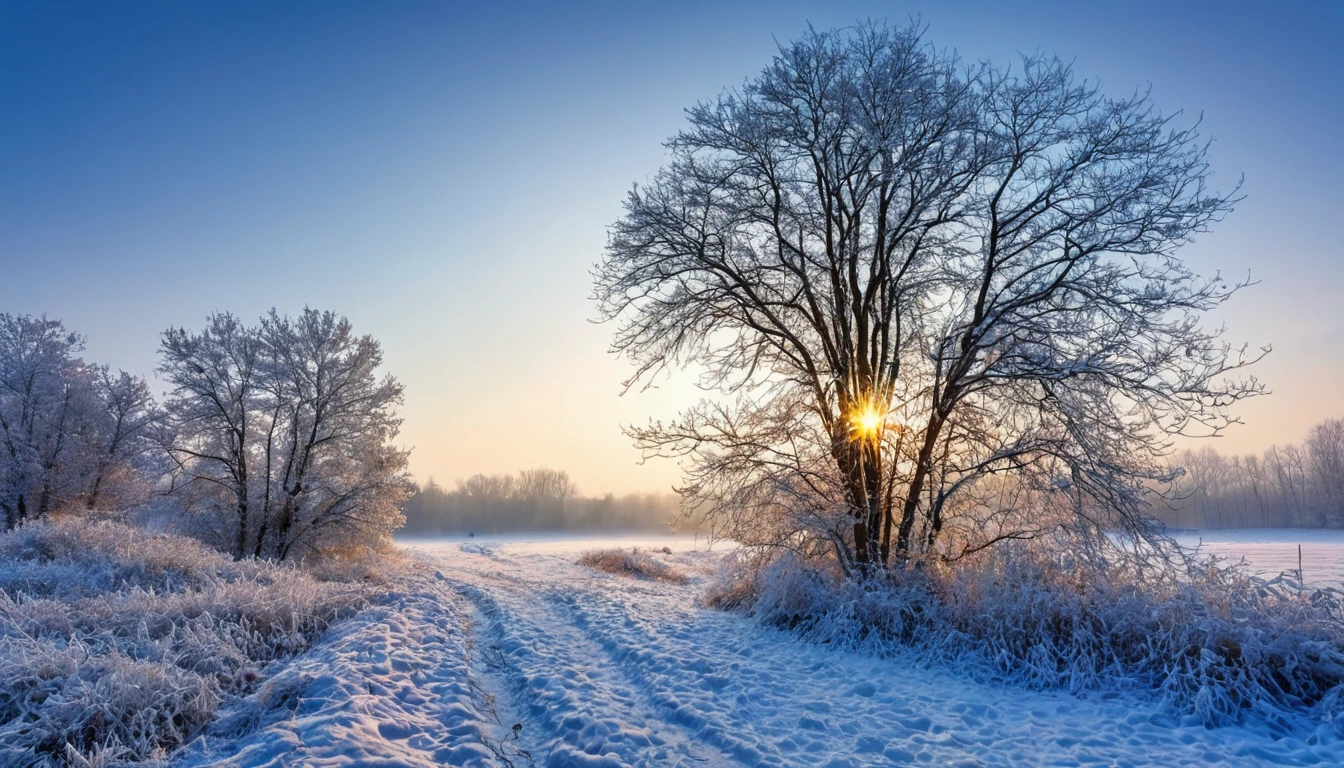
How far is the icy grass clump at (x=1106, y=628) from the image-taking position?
195 inches

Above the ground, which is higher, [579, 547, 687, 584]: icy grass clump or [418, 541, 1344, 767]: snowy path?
[418, 541, 1344, 767]: snowy path

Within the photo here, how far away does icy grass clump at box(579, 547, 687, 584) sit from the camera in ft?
63.3

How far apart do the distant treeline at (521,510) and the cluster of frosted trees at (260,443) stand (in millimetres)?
58314

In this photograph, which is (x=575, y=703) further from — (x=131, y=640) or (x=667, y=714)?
(x=131, y=640)

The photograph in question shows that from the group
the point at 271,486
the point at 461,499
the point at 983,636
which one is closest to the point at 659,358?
the point at 983,636

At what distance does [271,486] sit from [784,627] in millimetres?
17245

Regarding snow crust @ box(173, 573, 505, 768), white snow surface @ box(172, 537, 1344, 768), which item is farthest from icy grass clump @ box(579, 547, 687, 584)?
snow crust @ box(173, 573, 505, 768)

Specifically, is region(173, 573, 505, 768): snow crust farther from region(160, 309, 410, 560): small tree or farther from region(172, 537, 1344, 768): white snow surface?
region(160, 309, 410, 560): small tree

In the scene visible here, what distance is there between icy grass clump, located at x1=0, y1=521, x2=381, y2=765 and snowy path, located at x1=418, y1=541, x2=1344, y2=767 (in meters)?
2.49

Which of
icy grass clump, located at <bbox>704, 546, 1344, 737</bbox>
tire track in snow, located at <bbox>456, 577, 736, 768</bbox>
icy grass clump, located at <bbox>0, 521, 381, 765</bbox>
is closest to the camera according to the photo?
icy grass clump, located at <bbox>0, 521, 381, 765</bbox>

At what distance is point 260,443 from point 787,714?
67.3 ft

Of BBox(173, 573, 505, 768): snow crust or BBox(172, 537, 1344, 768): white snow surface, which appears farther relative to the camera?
BBox(172, 537, 1344, 768): white snow surface

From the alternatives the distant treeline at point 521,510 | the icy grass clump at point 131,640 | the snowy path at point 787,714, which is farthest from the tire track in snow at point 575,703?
the distant treeline at point 521,510

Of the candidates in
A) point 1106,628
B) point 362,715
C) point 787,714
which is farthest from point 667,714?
point 1106,628
